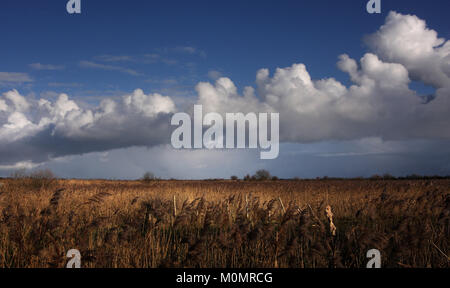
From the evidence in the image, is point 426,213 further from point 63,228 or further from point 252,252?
point 63,228

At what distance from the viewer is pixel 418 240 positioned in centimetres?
579

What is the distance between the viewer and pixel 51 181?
2930 centimetres

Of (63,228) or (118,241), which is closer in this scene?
(118,241)

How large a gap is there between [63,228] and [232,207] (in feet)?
21.2

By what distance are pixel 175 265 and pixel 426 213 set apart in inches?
451
